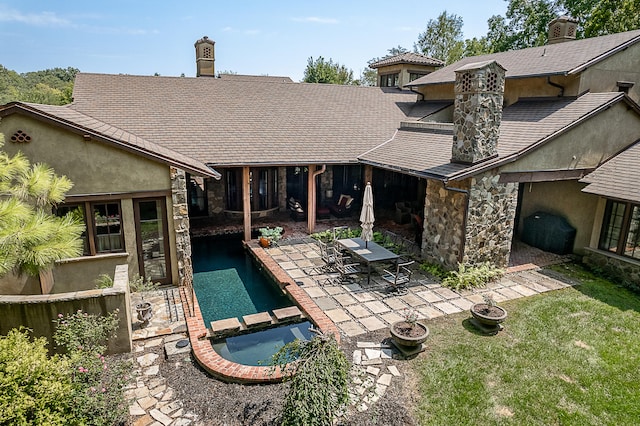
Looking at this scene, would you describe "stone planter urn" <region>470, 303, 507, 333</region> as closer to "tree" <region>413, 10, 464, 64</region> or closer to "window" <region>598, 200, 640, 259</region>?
"window" <region>598, 200, 640, 259</region>

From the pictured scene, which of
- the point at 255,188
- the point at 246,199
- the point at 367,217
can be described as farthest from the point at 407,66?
the point at 367,217

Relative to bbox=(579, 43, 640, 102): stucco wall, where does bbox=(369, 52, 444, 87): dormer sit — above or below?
above

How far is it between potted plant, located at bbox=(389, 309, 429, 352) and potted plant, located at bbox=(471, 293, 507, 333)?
1.59 m

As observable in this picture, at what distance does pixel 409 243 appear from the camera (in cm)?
1515

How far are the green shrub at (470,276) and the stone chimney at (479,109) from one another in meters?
3.22

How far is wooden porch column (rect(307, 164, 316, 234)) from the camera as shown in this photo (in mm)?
15812

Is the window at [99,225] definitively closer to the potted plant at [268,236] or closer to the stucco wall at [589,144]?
the potted plant at [268,236]

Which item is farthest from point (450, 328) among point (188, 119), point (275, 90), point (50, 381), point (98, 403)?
point (275, 90)

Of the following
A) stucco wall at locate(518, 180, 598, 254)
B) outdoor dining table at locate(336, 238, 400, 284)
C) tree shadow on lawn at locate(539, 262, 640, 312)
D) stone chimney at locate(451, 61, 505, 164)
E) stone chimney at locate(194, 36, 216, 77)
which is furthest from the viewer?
stone chimney at locate(194, 36, 216, 77)

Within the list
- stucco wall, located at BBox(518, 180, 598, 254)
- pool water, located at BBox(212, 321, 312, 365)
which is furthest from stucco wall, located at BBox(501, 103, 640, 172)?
pool water, located at BBox(212, 321, 312, 365)

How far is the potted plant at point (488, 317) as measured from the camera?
353 inches

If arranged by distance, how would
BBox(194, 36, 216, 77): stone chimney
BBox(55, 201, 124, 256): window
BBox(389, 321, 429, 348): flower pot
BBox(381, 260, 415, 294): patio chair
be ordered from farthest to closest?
1. BBox(194, 36, 216, 77): stone chimney
2. BBox(381, 260, 415, 294): patio chair
3. BBox(55, 201, 124, 256): window
4. BBox(389, 321, 429, 348): flower pot

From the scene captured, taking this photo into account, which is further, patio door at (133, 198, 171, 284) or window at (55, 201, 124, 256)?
patio door at (133, 198, 171, 284)

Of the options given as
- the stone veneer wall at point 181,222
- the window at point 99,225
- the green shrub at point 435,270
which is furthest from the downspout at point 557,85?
the window at point 99,225
